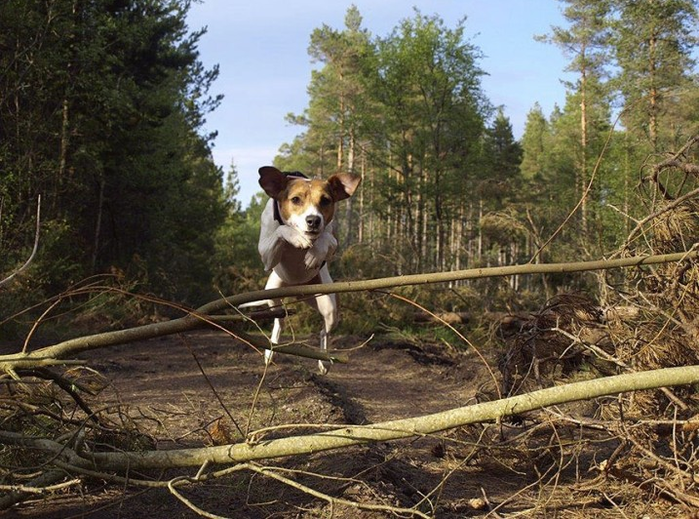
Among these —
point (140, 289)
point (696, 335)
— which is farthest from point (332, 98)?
point (696, 335)

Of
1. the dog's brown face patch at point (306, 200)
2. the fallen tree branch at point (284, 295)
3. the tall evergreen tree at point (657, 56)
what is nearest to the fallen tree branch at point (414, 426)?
the fallen tree branch at point (284, 295)

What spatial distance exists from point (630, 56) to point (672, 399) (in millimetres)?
22891

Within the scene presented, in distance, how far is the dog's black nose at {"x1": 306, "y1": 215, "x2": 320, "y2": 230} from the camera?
5.26 m

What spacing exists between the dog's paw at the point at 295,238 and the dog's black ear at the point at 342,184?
0.47 m

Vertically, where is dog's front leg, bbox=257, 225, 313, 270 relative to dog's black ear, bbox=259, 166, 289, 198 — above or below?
below

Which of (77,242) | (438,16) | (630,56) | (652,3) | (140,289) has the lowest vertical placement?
(140,289)

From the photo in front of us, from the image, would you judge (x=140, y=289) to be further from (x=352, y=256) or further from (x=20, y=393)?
(x=20, y=393)

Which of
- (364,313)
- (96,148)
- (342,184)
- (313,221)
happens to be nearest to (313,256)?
(313,221)

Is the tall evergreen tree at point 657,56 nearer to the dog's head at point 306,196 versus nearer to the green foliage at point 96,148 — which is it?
the green foliage at point 96,148

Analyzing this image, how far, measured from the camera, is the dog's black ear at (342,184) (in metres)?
5.62

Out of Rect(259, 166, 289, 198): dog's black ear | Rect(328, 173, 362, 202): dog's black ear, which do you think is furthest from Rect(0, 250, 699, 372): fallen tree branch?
Rect(328, 173, 362, 202): dog's black ear

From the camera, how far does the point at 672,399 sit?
3215 millimetres

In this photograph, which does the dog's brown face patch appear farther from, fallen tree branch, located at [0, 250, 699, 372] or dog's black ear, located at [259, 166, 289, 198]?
fallen tree branch, located at [0, 250, 699, 372]

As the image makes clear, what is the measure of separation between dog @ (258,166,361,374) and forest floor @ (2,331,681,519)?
0.92 metres
